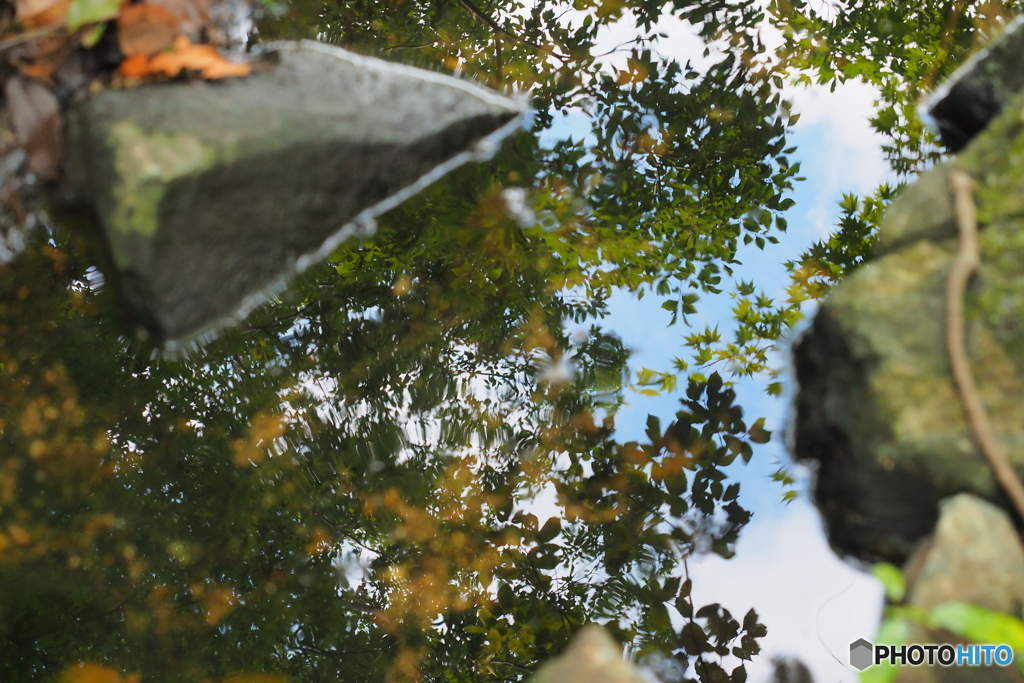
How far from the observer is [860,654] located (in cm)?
166

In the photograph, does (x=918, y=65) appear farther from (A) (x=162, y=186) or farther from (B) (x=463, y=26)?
(A) (x=162, y=186)

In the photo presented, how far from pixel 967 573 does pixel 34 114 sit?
8.07 ft

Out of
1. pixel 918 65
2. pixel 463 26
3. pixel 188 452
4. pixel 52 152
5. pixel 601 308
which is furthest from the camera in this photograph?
pixel 463 26

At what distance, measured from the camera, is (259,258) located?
2.03 m

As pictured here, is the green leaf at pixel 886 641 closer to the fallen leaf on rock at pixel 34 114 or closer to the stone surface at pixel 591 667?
the stone surface at pixel 591 667

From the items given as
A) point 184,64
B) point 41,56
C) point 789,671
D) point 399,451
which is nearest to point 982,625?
point 789,671

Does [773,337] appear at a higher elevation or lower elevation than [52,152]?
lower

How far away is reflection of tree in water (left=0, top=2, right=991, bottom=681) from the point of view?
216cm

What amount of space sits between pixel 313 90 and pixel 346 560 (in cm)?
146

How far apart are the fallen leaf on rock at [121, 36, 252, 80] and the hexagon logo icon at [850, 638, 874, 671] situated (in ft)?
7.21

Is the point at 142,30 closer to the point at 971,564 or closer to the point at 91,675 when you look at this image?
the point at 91,675

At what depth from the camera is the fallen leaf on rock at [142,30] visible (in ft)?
6.11

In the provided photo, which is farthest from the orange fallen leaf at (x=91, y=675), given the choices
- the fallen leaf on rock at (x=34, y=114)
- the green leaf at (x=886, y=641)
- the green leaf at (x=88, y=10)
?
the green leaf at (x=886, y=641)

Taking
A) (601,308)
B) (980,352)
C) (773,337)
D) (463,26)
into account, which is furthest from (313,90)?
(980,352)
